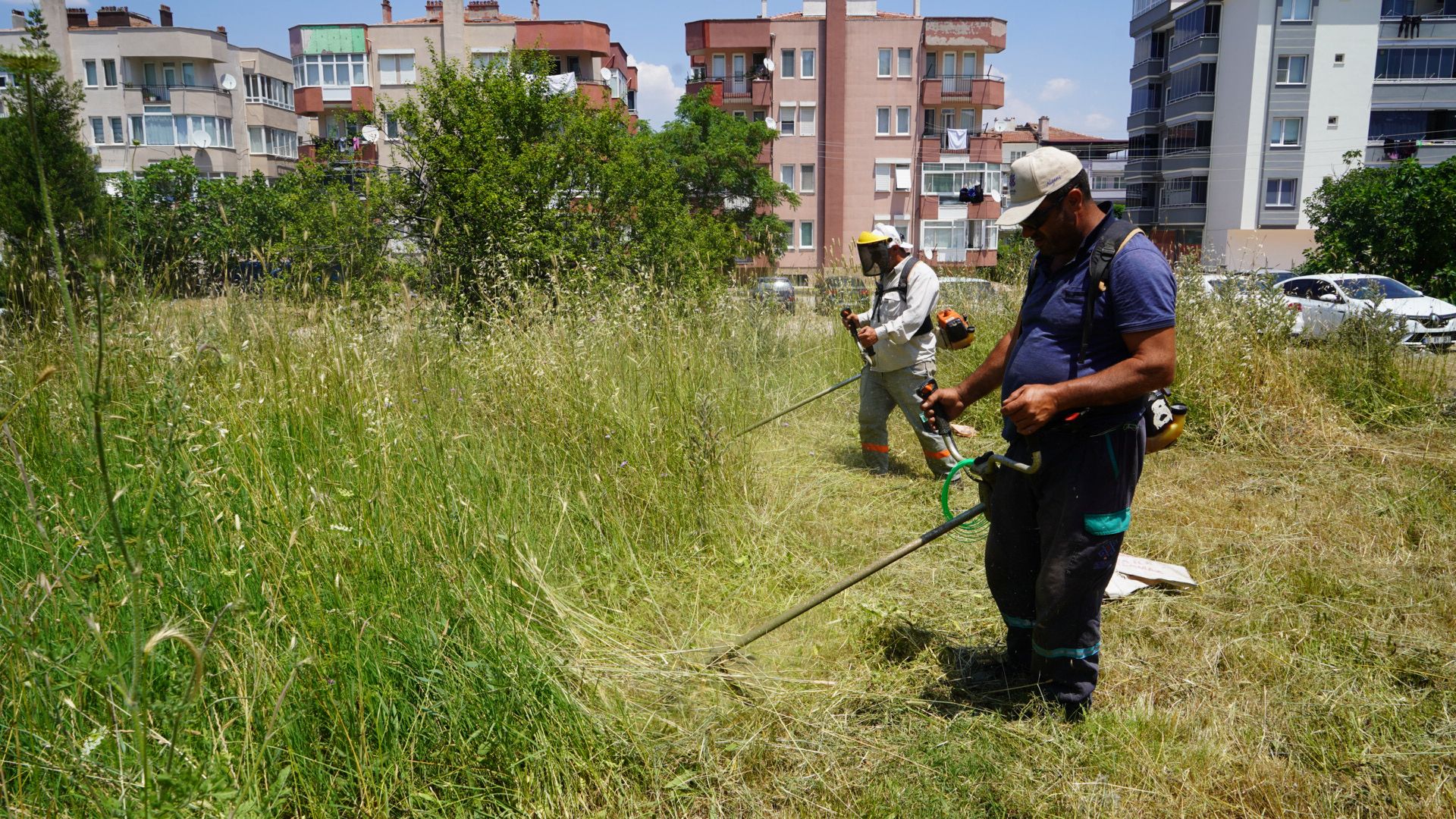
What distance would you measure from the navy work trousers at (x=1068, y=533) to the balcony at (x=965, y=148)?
1894 inches

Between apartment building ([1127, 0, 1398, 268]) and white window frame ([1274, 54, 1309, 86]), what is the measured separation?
51 millimetres

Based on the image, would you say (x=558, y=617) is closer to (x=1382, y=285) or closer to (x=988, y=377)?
(x=988, y=377)

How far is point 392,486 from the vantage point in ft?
10.8

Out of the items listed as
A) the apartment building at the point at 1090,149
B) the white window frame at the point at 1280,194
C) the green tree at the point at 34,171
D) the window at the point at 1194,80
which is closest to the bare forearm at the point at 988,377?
the green tree at the point at 34,171

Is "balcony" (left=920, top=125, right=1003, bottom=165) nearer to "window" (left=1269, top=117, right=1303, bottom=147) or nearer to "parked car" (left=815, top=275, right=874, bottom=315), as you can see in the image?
"window" (left=1269, top=117, right=1303, bottom=147)

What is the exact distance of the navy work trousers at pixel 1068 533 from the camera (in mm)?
3039

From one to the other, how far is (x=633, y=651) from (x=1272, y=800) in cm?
207

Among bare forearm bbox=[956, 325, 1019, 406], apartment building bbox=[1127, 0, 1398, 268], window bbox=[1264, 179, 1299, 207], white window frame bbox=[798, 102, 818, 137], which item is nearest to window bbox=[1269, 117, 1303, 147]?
apartment building bbox=[1127, 0, 1398, 268]

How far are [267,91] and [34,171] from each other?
53.2 meters

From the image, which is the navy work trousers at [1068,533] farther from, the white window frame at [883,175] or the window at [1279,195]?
the window at [1279,195]

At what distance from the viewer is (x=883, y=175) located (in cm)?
4881

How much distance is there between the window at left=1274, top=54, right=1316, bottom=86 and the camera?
45.1 metres

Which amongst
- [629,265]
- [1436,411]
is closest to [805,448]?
[629,265]

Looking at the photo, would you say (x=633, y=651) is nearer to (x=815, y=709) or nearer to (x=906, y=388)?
(x=815, y=709)
